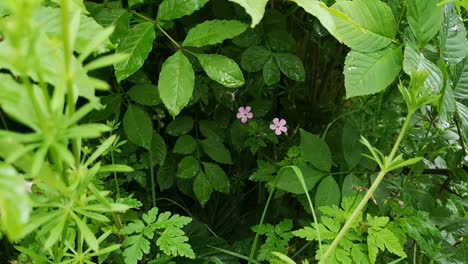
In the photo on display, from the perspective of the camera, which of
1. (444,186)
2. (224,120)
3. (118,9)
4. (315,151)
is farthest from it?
(224,120)

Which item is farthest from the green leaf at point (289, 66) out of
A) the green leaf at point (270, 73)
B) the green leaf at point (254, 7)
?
the green leaf at point (254, 7)

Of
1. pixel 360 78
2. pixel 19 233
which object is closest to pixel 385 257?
pixel 360 78

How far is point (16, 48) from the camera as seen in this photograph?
48cm

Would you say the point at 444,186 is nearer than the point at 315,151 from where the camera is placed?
No

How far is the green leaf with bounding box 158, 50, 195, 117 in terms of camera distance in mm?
1021

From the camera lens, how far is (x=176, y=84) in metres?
1.04

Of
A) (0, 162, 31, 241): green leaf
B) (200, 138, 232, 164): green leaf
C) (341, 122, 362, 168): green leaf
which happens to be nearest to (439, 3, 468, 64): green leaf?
(341, 122, 362, 168): green leaf

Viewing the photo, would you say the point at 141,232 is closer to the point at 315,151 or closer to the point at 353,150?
the point at 315,151

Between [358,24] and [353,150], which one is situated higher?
[358,24]

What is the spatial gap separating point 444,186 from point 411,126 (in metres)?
0.18

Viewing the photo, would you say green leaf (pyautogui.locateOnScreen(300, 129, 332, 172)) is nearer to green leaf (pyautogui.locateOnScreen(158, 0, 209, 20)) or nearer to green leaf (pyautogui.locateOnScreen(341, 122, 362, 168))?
green leaf (pyautogui.locateOnScreen(341, 122, 362, 168))

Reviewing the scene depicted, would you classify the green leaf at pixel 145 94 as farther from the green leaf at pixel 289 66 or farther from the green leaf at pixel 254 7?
the green leaf at pixel 254 7

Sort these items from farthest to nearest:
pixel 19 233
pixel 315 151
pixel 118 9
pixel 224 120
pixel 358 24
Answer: pixel 224 120
pixel 315 151
pixel 118 9
pixel 358 24
pixel 19 233

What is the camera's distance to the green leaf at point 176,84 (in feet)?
3.35
